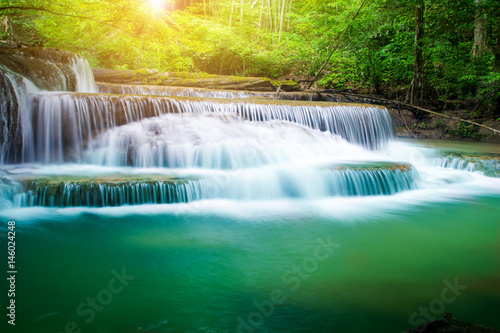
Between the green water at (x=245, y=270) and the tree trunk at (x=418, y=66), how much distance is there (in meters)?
8.61

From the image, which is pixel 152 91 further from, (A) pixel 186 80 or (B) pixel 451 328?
(B) pixel 451 328

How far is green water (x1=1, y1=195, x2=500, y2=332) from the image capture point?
264 cm

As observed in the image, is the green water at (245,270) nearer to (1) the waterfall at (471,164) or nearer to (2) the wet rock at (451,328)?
(2) the wet rock at (451,328)

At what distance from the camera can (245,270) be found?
352 centimetres

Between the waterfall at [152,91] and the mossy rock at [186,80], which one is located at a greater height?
the mossy rock at [186,80]

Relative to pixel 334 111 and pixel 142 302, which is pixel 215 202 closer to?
pixel 142 302

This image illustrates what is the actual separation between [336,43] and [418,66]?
3146mm

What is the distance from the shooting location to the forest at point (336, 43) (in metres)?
8.46

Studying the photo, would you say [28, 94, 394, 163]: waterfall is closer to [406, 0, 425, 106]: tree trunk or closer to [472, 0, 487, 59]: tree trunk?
[406, 0, 425, 106]: tree trunk

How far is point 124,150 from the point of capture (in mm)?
6887

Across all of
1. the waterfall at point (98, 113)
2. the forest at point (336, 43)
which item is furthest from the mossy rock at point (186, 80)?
the waterfall at point (98, 113)

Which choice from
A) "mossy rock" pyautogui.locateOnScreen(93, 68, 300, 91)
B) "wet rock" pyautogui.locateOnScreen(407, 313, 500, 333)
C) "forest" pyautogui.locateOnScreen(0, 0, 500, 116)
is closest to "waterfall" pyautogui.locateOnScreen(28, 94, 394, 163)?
"forest" pyautogui.locateOnScreen(0, 0, 500, 116)

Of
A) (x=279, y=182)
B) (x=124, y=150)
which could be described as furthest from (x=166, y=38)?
(x=279, y=182)

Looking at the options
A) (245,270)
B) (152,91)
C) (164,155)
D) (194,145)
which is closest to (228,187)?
(194,145)
